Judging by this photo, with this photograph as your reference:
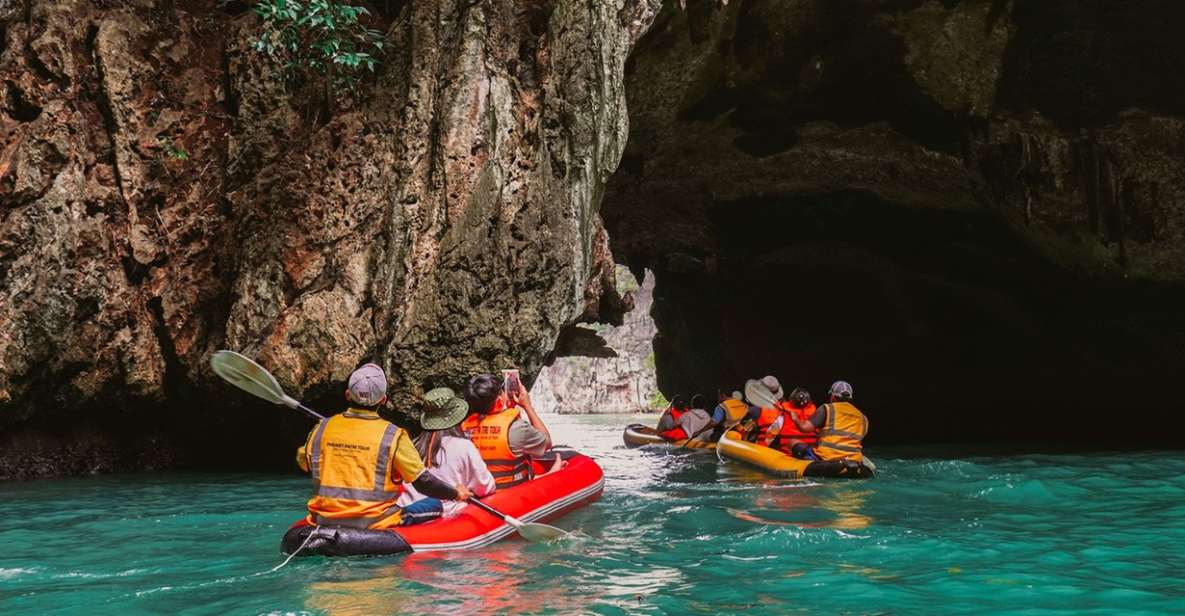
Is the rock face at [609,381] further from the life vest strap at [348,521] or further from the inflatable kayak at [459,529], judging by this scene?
the life vest strap at [348,521]

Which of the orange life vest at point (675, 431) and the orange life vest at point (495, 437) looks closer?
the orange life vest at point (495, 437)

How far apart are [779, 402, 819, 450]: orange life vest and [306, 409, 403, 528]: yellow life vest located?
718cm

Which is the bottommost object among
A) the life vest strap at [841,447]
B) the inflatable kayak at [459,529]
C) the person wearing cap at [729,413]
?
the inflatable kayak at [459,529]

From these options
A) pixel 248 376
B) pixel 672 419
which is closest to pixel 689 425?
pixel 672 419

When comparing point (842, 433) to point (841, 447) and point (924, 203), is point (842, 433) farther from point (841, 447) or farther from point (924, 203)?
point (924, 203)

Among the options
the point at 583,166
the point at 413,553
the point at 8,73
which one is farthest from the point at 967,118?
the point at 8,73

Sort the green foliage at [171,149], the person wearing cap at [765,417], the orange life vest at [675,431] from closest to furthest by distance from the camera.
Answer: the green foliage at [171,149], the person wearing cap at [765,417], the orange life vest at [675,431]

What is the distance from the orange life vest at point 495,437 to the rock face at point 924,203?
23.9 feet

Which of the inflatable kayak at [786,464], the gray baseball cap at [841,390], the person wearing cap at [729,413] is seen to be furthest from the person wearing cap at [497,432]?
the person wearing cap at [729,413]

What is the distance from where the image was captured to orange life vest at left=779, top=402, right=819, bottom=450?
12.1m

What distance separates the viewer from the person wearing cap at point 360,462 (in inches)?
226

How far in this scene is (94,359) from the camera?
10.6 m

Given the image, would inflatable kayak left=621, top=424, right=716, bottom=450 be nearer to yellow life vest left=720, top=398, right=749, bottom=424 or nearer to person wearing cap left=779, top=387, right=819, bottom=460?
yellow life vest left=720, top=398, right=749, bottom=424

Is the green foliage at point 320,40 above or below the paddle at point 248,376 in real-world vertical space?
above
